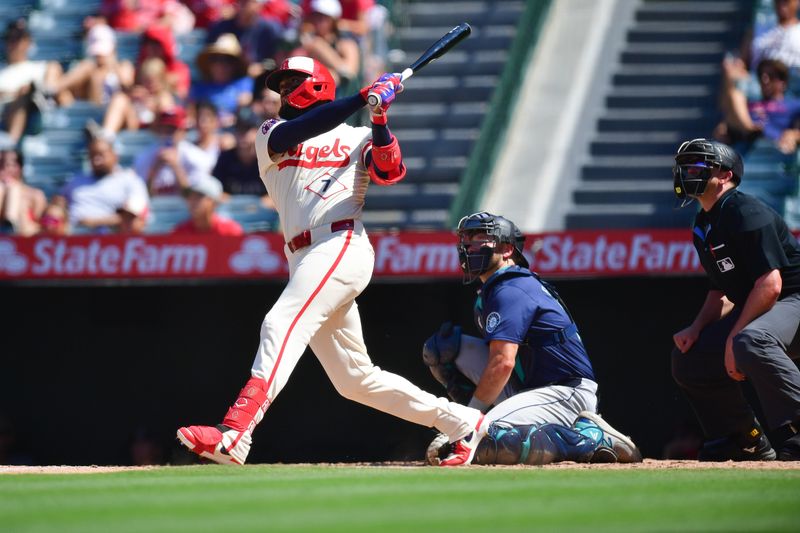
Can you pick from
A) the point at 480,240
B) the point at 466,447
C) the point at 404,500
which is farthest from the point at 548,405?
the point at 404,500

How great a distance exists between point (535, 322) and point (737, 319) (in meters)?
0.98

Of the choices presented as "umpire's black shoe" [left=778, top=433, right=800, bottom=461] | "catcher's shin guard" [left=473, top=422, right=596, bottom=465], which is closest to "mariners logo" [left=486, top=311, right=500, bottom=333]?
"catcher's shin guard" [left=473, top=422, right=596, bottom=465]

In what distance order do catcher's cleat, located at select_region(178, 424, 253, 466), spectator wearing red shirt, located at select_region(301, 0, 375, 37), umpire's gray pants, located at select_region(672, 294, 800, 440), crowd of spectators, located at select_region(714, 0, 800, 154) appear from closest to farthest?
1. catcher's cleat, located at select_region(178, 424, 253, 466)
2. umpire's gray pants, located at select_region(672, 294, 800, 440)
3. crowd of spectators, located at select_region(714, 0, 800, 154)
4. spectator wearing red shirt, located at select_region(301, 0, 375, 37)

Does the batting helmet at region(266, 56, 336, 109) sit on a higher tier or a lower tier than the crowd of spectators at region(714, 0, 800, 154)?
higher

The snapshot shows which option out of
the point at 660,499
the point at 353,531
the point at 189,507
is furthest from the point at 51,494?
the point at 660,499

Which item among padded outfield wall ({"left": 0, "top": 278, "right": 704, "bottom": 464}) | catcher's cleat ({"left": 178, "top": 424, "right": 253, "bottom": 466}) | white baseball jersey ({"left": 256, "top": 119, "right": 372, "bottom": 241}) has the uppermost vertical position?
white baseball jersey ({"left": 256, "top": 119, "right": 372, "bottom": 241})

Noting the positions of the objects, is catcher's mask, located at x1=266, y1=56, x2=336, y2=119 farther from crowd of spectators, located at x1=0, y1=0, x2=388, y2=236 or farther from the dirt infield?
crowd of spectators, located at x1=0, y1=0, x2=388, y2=236

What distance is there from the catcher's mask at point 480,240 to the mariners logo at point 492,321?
373 millimetres

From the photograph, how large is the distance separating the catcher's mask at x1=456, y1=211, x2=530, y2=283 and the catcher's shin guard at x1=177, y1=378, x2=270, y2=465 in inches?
58.8

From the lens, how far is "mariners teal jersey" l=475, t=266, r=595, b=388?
20.8 ft

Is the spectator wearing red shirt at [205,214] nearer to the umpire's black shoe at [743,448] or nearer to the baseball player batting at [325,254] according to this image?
the baseball player batting at [325,254]

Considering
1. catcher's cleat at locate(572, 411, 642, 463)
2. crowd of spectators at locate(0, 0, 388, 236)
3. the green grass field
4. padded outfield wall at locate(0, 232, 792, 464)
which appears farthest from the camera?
A: crowd of spectators at locate(0, 0, 388, 236)

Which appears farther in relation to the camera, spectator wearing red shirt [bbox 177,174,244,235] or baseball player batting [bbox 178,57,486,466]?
spectator wearing red shirt [bbox 177,174,244,235]

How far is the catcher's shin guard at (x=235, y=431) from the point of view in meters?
5.48
